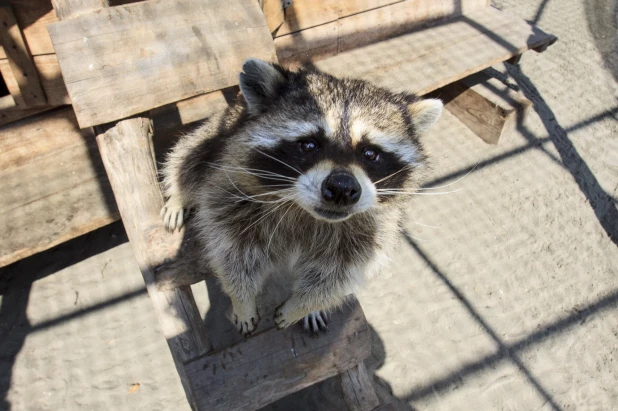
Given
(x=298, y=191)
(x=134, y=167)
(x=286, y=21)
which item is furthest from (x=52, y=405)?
(x=286, y=21)

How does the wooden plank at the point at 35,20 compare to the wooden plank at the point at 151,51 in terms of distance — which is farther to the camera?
the wooden plank at the point at 35,20

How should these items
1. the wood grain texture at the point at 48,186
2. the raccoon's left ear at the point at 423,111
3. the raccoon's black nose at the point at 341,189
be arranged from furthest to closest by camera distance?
1. the wood grain texture at the point at 48,186
2. the raccoon's left ear at the point at 423,111
3. the raccoon's black nose at the point at 341,189

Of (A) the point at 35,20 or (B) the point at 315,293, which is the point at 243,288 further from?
(A) the point at 35,20

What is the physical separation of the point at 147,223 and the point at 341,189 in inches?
31.2

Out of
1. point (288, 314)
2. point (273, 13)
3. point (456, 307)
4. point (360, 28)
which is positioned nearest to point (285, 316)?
point (288, 314)

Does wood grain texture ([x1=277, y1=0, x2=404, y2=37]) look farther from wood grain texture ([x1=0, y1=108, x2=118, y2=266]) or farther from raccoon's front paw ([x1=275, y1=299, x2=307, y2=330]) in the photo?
raccoon's front paw ([x1=275, y1=299, x2=307, y2=330])

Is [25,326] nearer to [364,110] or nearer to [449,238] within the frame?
[364,110]

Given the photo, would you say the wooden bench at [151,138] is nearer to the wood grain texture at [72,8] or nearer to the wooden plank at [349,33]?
the wood grain texture at [72,8]

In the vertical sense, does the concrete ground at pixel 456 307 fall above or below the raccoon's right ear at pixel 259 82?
below

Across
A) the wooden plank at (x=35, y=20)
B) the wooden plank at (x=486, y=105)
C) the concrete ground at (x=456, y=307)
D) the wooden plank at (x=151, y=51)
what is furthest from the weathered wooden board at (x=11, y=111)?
the wooden plank at (x=486, y=105)

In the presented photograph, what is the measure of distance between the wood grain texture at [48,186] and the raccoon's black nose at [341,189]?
133 centimetres

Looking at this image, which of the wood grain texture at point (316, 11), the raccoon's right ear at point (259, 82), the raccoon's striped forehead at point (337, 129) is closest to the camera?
the raccoon's striped forehead at point (337, 129)

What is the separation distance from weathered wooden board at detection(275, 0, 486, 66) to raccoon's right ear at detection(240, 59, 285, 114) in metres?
1.36

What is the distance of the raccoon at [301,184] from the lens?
135 centimetres
